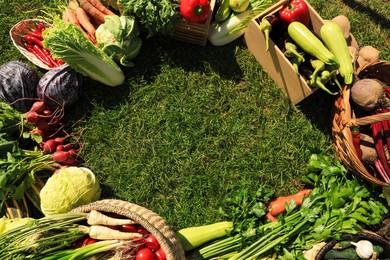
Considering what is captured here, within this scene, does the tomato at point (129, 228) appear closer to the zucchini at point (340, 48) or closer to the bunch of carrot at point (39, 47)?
the bunch of carrot at point (39, 47)

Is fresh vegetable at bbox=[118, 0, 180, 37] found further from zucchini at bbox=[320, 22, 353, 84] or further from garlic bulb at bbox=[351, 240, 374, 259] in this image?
garlic bulb at bbox=[351, 240, 374, 259]

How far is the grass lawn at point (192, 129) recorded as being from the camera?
365cm

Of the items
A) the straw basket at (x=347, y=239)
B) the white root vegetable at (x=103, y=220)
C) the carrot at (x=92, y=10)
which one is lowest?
the straw basket at (x=347, y=239)

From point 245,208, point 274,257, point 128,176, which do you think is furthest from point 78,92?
point 274,257

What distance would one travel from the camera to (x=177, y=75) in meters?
3.84

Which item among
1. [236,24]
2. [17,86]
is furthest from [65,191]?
[236,24]

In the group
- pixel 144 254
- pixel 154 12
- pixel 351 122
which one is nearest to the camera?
pixel 144 254

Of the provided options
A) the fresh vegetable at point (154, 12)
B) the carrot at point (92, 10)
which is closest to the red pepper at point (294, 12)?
the fresh vegetable at point (154, 12)

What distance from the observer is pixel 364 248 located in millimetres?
3031

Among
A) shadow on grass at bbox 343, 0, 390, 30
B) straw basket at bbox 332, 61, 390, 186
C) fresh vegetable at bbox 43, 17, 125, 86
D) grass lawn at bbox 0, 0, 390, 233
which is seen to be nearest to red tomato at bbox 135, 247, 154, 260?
grass lawn at bbox 0, 0, 390, 233

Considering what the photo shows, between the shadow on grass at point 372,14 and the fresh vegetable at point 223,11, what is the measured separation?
146cm

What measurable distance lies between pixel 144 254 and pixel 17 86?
1.93 m

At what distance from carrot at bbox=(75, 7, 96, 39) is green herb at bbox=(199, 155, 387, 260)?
2282 millimetres

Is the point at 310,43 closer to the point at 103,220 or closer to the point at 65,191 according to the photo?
the point at 103,220
